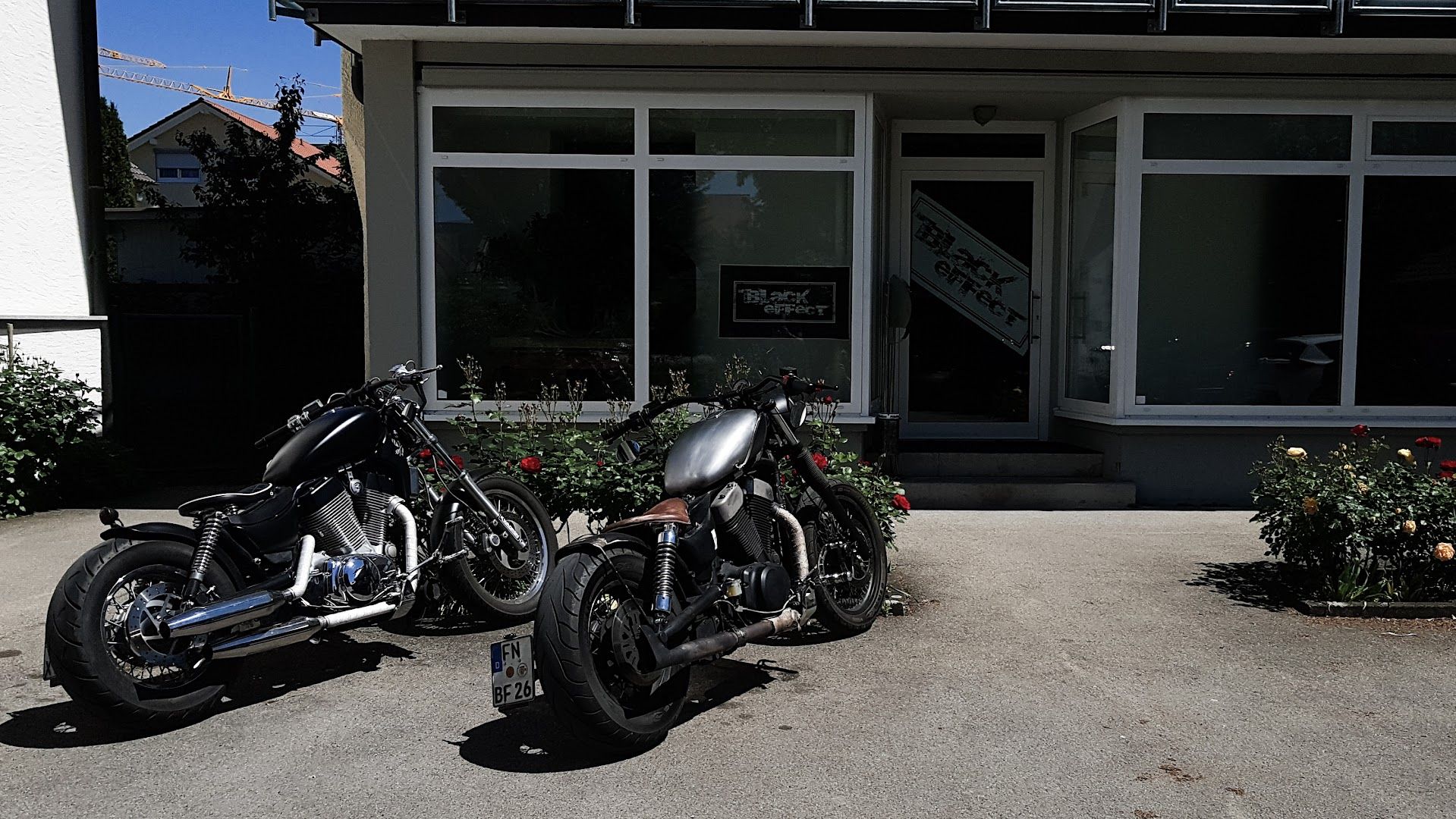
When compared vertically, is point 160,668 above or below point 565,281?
below

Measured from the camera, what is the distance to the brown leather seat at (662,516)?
411 centimetres

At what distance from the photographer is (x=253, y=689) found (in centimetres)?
476

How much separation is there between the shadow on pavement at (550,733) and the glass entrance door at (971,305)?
5.63m

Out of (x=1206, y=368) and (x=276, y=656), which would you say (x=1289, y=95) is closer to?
(x=1206, y=368)

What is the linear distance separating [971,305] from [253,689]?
709cm

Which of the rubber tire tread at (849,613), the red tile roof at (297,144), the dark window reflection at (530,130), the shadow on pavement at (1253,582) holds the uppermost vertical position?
the red tile roof at (297,144)

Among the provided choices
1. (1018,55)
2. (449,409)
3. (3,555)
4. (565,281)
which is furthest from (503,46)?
(3,555)

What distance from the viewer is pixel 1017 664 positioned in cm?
513

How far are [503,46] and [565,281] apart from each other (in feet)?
5.69

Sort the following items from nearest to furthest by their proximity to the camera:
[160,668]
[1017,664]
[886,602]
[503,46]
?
[160,668] < [1017,664] < [886,602] < [503,46]

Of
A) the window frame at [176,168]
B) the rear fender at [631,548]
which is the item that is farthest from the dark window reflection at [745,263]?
the window frame at [176,168]

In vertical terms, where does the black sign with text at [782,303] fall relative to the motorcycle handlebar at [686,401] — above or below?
above

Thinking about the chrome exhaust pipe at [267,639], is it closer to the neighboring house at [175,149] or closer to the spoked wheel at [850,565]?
the spoked wheel at [850,565]

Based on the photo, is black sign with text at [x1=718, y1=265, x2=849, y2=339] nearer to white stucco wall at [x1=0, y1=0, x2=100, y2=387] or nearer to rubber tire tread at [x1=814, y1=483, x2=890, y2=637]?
rubber tire tread at [x1=814, y1=483, x2=890, y2=637]
